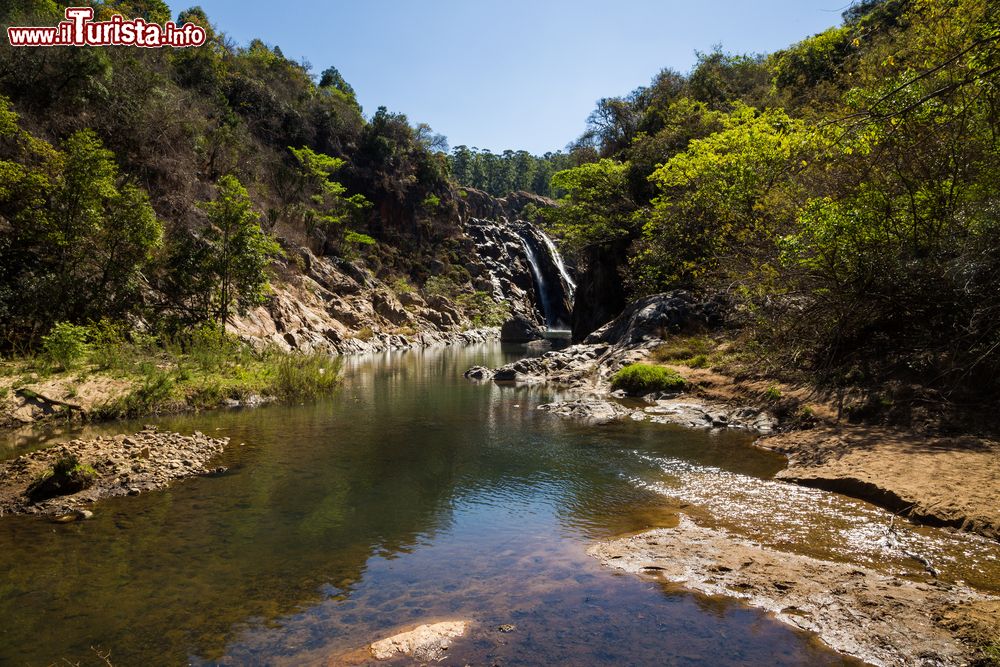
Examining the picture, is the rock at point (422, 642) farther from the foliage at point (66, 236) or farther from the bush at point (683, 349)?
the foliage at point (66, 236)

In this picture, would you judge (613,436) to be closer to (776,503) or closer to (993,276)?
(776,503)

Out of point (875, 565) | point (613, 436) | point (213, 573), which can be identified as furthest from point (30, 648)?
point (613, 436)

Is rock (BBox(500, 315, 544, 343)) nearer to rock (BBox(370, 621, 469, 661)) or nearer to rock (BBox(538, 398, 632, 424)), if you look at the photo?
rock (BBox(538, 398, 632, 424))

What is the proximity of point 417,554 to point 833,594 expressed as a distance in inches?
165

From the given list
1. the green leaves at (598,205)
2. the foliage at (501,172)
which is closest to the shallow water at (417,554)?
the green leaves at (598,205)

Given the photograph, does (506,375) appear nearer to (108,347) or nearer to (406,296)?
(108,347)

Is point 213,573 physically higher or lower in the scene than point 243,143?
lower

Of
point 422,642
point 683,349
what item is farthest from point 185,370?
point 683,349

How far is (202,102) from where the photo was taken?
40969 mm

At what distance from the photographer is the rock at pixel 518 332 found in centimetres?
5047

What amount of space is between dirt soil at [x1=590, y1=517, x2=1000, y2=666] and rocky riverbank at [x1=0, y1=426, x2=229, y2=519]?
6.77m

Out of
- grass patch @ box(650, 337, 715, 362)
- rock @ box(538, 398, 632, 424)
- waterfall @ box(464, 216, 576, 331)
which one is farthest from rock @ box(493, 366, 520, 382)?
waterfall @ box(464, 216, 576, 331)

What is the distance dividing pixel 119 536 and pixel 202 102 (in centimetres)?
4242

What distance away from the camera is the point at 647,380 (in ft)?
57.0
